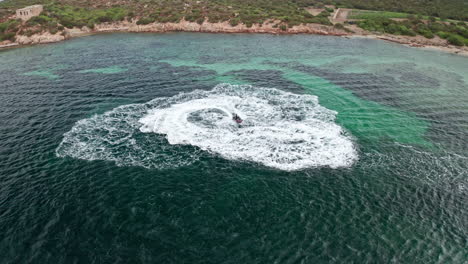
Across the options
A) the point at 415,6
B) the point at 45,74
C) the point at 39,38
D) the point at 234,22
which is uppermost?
the point at 415,6

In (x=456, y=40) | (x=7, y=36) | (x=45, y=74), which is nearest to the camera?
(x=45, y=74)

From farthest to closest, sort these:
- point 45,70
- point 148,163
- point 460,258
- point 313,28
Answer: point 313,28 < point 45,70 < point 148,163 < point 460,258

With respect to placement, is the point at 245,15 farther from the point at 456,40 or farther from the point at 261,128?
the point at 261,128

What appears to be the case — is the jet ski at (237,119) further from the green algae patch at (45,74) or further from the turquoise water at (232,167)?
the green algae patch at (45,74)

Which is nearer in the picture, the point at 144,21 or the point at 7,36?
the point at 7,36

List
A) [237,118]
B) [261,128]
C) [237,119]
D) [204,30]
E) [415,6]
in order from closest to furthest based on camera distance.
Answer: [261,128]
[237,119]
[237,118]
[204,30]
[415,6]

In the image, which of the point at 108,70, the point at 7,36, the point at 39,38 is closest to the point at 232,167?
the point at 108,70

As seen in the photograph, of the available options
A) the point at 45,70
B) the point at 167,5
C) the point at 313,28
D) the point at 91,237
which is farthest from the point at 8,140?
the point at 167,5

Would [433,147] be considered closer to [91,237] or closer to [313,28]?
[91,237]
